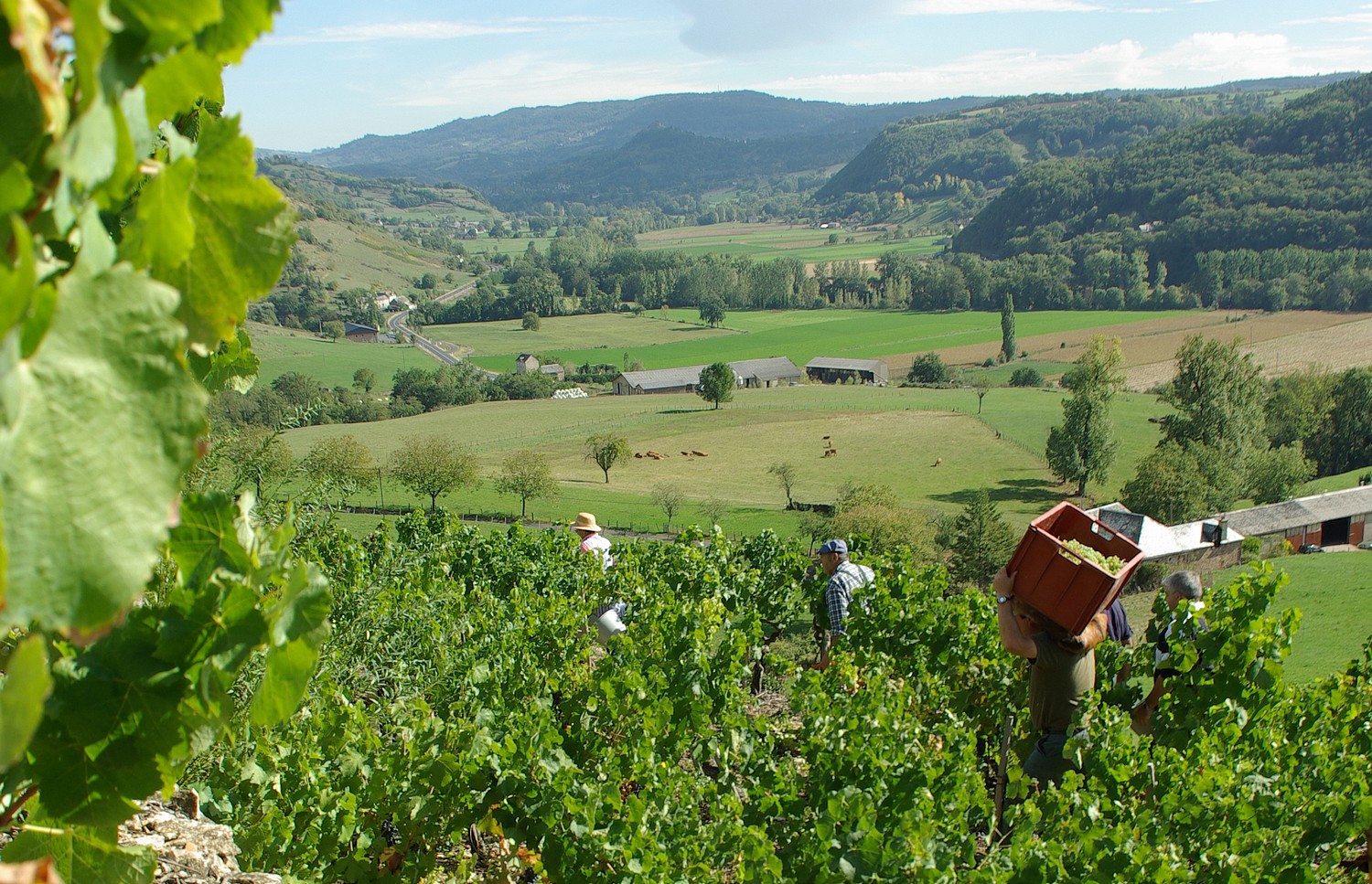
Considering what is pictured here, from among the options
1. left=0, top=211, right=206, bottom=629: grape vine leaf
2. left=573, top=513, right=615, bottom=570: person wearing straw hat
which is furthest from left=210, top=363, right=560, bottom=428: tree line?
left=0, top=211, right=206, bottom=629: grape vine leaf

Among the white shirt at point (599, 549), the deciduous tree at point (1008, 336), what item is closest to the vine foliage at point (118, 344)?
the white shirt at point (599, 549)

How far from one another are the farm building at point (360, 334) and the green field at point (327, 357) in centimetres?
360

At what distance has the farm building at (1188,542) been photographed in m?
37.4

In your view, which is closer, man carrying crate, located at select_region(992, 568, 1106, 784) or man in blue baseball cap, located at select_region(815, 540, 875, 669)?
man carrying crate, located at select_region(992, 568, 1106, 784)

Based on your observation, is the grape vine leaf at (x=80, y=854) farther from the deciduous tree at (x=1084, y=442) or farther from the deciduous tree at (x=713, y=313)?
the deciduous tree at (x=713, y=313)

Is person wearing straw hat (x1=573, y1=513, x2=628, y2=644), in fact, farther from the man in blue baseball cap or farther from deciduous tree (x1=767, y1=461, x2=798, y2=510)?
deciduous tree (x1=767, y1=461, x2=798, y2=510)

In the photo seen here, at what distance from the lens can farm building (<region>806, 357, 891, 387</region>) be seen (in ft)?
297

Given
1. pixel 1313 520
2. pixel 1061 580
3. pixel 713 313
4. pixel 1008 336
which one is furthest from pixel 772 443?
pixel 713 313

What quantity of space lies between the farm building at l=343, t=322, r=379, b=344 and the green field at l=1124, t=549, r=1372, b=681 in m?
105

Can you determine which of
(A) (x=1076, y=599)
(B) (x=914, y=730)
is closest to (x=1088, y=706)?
(A) (x=1076, y=599)

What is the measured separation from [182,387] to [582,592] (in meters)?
9.65

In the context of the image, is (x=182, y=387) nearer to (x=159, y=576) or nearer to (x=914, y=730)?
(x=159, y=576)

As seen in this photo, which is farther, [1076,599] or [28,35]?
[1076,599]

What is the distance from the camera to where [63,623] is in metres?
0.97
